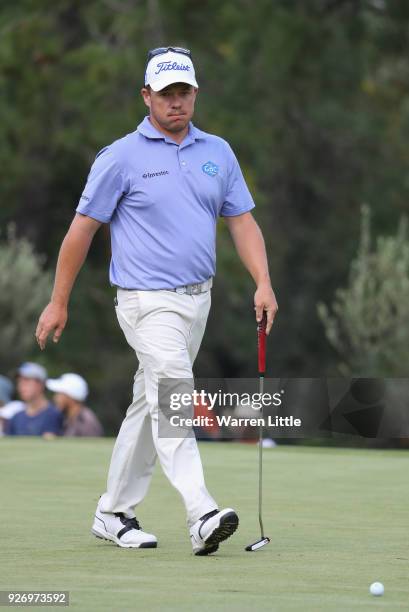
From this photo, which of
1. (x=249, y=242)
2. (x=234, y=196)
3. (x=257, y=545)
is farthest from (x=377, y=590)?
(x=234, y=196)

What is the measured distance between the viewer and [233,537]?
715cm

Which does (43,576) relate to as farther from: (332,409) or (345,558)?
(332,409)

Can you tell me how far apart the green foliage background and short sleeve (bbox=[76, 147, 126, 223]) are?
23165 mm

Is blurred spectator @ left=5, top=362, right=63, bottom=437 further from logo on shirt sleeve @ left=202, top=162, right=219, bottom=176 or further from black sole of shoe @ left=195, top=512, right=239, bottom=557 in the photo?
black sole of shoe @ left=195, top=512, right=239, bottom=557

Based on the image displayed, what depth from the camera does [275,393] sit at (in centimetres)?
695

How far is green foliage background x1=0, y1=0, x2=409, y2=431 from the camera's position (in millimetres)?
34281

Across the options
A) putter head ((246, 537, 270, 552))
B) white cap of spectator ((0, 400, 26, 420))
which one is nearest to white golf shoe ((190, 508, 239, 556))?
putter head ((246, 537, 270, 552))

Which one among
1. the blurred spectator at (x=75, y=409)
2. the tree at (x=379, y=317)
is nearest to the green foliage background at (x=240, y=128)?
the tree at (x=379, y=317)

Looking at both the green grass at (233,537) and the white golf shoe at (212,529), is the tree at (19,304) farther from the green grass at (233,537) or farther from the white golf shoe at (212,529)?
the white golf shoe at (212,529)

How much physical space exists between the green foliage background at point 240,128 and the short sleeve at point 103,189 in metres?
23.2

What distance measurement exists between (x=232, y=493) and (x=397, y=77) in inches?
1266

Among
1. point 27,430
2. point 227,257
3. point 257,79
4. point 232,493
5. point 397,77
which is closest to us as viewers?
point 232,493

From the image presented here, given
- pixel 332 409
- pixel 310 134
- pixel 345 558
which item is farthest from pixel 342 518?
pixel 310 134

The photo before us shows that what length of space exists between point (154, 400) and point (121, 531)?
62 cm
